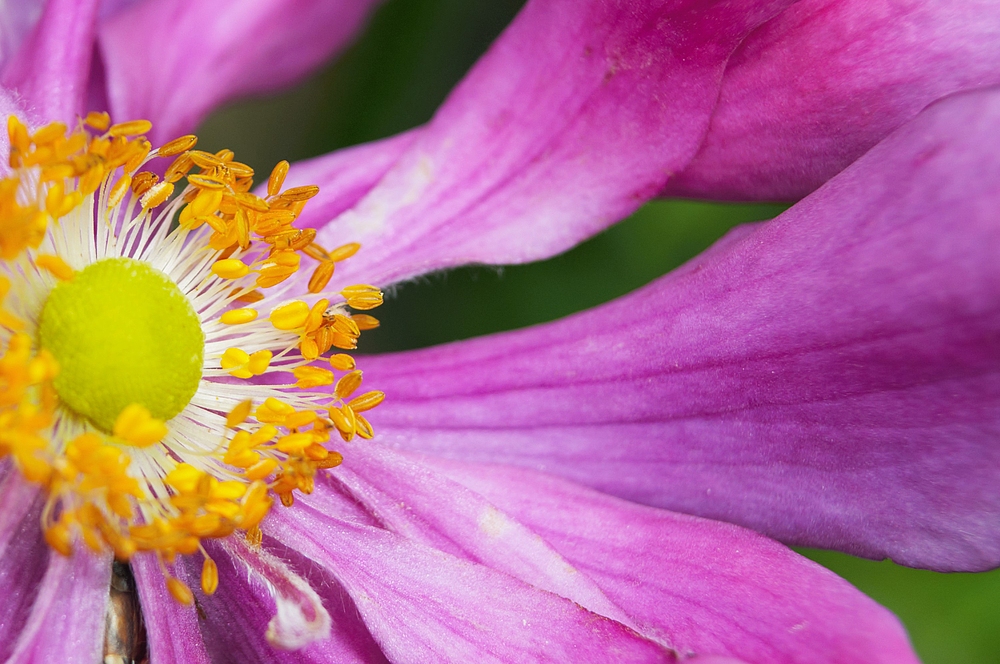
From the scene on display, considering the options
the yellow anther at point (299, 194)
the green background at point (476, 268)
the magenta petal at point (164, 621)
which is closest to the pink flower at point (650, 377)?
the magenta petal at point (164, 621)

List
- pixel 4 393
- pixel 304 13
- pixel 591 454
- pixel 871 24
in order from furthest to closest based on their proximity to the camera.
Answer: pixel 304 13, pixel 591 454, pixel 871 24, pixel 4 393

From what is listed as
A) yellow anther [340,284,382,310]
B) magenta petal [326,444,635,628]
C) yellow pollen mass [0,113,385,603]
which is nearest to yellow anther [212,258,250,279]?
yellow pollen mass [0,113,385,603]

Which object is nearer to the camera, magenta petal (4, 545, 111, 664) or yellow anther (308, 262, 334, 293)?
magenta petal (4, 545, 111, 664)

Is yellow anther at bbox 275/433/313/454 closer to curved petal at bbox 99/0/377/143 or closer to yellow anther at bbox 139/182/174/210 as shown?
yellow anther at bbox 139/182/174/210

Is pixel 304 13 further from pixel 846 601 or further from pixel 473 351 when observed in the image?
pixel 846 601

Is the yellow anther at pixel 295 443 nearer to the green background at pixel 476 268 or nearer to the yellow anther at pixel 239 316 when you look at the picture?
the yellow anther at pixel 239 316

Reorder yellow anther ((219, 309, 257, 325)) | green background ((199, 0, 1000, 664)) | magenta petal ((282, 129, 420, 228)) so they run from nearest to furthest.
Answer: yellow anther ((219, 309, 257, 325)) < magenta petal ((282, 129, 420, 228)) < green background ((199, 0, 1000, 664))

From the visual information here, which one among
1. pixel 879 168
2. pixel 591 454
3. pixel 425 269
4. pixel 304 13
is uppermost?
pixel 304 13

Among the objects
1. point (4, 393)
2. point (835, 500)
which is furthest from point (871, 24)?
point (4, 393)
